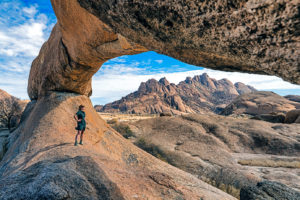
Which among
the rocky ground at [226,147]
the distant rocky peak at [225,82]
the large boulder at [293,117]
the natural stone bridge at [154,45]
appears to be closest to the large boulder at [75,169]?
the natural stone bridge at [154,45]

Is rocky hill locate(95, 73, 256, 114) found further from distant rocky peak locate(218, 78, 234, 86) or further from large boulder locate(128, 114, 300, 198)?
large boulder locate(128, 114, 300, 198)

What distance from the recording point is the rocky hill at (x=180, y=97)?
8162 centimetres

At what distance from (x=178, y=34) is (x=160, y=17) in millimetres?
284

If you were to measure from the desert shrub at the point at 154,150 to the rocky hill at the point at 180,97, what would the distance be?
64.4 metres

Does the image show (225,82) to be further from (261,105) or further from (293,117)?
(293,117)

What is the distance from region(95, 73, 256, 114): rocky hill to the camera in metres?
81.6

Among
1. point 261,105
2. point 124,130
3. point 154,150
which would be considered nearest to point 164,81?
point 261,105

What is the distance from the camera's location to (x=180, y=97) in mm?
96250

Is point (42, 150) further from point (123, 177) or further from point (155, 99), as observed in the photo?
point (155, 99)

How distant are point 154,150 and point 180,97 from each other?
287 ft

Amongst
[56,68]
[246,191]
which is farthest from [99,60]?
[246,191]

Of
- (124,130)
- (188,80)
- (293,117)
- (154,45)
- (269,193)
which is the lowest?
(124,130)

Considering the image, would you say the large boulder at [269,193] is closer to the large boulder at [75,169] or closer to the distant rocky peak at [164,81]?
the large boulder at [75,169]

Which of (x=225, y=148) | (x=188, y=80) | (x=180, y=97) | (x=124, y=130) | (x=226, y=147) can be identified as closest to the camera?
(x=225, y=148)
